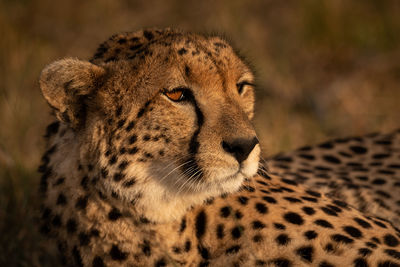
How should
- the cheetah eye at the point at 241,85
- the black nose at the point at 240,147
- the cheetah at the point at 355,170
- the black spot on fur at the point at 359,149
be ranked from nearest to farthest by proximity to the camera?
the black nose at the point at 240,147, the cheetah eye at the point at 241,85, the cheetah at the point at 355,170, the black spot on fur at the point at 359,149

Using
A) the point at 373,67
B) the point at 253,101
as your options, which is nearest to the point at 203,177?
the point at 253,101

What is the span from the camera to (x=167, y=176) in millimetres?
2018

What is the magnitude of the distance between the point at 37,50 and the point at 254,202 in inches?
134

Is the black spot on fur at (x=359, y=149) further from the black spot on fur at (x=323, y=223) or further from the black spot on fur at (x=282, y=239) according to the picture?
the black spot on fur at (x=282, y=239)

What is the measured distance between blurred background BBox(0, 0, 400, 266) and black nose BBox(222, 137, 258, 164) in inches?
81.2

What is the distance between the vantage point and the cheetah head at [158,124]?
1.97 m

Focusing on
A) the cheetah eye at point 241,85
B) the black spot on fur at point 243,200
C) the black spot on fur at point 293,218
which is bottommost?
the black spot on fur at point 293,218

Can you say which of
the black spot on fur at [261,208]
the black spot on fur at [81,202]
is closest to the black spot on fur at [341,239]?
the black spot on fur at [261,208]

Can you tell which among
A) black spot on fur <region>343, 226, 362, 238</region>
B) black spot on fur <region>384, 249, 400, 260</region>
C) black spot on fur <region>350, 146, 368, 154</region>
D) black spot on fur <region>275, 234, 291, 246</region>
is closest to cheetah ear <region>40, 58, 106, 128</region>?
black spot on fur <region>275, 234, 291, 246</region>

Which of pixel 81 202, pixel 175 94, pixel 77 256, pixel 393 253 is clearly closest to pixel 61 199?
pixel 81 202

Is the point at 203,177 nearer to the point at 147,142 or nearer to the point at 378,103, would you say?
the point at 147,142

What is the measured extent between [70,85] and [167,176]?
45 centimetres

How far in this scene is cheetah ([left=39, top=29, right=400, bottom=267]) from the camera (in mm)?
1987

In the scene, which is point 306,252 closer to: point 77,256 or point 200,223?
point 200,223
